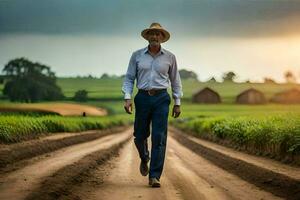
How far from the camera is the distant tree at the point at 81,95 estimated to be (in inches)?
2216

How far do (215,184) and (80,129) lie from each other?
77.1 feet

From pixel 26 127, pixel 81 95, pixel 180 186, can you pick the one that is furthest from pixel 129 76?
pixel 81 95

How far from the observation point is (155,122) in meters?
10.4

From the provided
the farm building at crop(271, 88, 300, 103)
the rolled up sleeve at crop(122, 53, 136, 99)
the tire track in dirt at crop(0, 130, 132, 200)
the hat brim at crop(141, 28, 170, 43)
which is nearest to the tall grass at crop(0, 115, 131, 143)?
the tire track in dirt at crop(0, 130, 132, 200)

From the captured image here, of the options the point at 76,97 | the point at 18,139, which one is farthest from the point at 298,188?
the point at 76,97

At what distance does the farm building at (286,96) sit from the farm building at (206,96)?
14.0 meters

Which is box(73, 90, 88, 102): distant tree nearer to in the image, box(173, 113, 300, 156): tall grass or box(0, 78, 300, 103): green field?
box(0, 78, 300, 103): green field

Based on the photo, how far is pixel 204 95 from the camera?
85.2 meters

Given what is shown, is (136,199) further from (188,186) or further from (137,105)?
(137,105)

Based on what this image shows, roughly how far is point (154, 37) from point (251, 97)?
62.1m

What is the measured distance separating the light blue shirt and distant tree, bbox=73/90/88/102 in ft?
147

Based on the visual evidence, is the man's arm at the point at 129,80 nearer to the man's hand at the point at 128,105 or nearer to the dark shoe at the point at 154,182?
the man's hand at the point at 128,105

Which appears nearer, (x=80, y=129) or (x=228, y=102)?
(x=80, y=129)

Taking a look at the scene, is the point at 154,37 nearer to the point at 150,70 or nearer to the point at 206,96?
the point at 150,70
